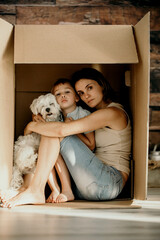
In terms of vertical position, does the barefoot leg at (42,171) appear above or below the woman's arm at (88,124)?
below

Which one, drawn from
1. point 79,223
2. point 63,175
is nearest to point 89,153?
point 63,175

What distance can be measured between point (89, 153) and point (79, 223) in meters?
0.43

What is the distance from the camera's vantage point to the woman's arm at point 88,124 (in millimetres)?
1677

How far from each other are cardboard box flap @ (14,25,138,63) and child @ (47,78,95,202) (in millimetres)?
331

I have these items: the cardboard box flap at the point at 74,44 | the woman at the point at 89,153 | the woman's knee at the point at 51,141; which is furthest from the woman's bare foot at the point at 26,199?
the cardboard box flap at the point at 74,44

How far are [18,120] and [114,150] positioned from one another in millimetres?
647

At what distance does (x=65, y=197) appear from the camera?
1.72 m

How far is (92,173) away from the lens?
5.38 feet

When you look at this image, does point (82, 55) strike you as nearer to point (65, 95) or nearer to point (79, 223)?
point (65, 95)

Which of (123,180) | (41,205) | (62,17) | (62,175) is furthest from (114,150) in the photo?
(62,17)

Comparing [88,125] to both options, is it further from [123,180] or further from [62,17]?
[62,17]

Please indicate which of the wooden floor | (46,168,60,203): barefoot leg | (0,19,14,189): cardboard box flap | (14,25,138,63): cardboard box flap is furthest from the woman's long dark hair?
the wooden floor

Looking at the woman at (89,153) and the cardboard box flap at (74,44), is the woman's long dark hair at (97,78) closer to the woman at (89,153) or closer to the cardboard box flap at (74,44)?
the woman at (89,153)

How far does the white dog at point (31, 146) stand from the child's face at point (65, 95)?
0.13 feet
